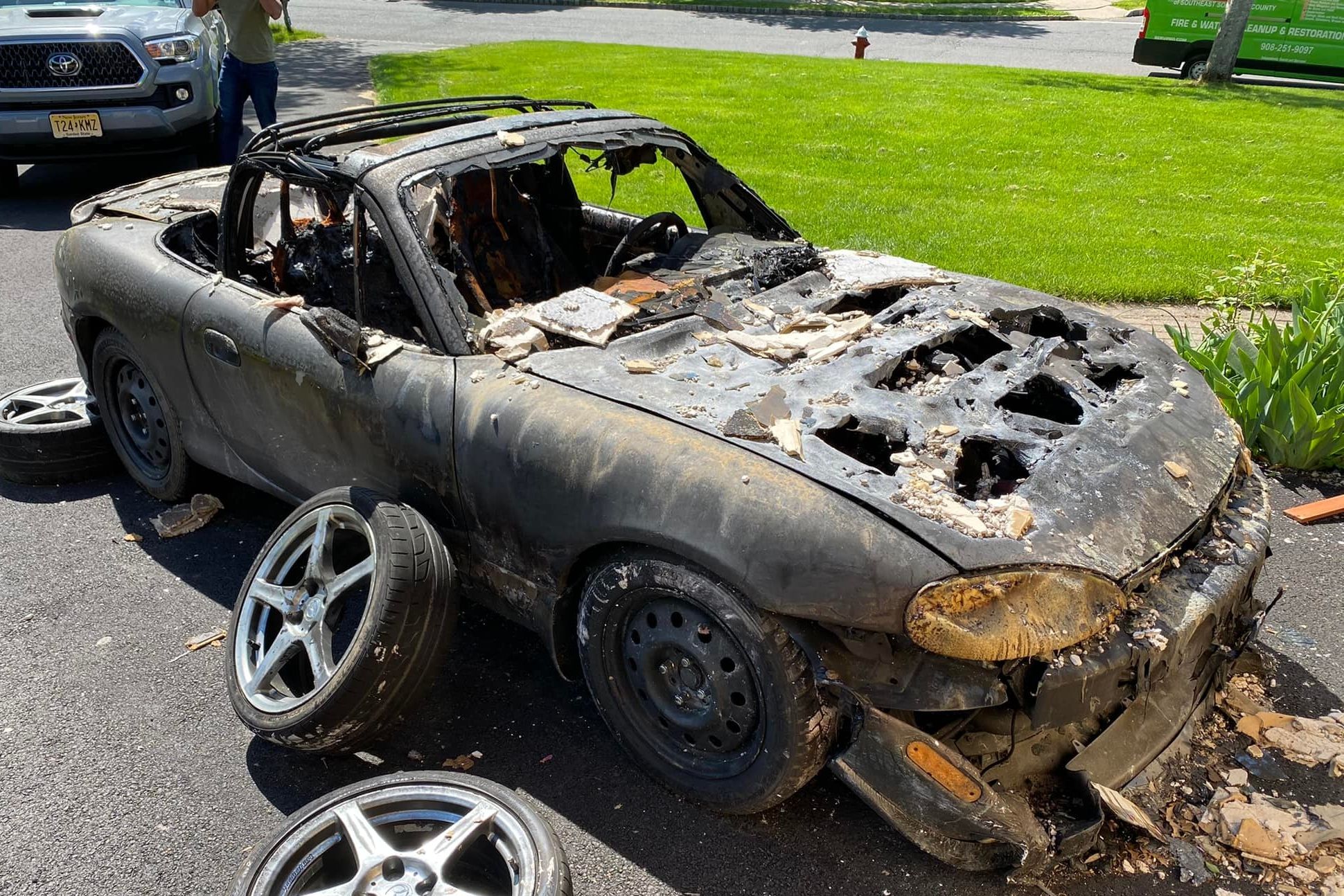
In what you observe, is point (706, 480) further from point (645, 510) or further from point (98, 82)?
point (98, 82)

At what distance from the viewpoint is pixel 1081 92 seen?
13.0 metres

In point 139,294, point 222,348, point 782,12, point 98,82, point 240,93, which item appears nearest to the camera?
point 222,348

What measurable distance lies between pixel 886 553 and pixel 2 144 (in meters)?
8.89

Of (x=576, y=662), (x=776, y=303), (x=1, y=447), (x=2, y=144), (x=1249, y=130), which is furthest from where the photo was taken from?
(x=1249, y=130)

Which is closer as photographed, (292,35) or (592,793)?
(592,793)

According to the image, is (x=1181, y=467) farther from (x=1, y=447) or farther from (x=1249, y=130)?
(x=1249, y=130)

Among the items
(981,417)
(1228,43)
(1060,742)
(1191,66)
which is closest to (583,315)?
(981,417)

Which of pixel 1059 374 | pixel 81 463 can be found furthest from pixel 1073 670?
pixel 81 463

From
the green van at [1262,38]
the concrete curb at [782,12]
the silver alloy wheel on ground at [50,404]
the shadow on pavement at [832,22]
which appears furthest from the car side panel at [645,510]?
the concrete curb at [782,12]

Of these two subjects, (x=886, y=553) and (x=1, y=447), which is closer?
(x=886, y=553)

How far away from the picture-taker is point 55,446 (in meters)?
4.65

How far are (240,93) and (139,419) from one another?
16.6ft

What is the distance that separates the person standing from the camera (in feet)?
26.5

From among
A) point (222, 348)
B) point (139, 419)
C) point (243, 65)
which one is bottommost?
point (139, 419)
